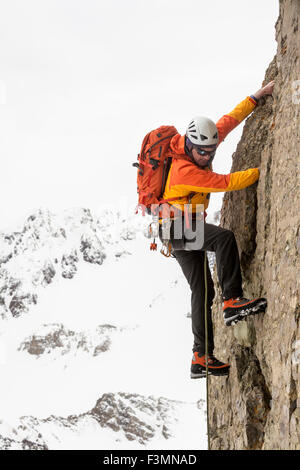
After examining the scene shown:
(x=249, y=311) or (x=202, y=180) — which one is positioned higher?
(x=202, y=180)

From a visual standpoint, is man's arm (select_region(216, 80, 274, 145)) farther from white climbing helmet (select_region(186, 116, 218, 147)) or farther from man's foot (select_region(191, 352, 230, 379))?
man's foot (select_region(191, 352, 230, 379))

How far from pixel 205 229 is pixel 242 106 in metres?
2.32

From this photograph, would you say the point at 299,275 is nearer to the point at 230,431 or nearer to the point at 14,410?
the point at 230,431

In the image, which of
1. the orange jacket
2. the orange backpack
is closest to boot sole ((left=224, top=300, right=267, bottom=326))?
the orange jacket

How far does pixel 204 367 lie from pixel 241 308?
1.59 m

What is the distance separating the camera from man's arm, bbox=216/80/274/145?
318 inches

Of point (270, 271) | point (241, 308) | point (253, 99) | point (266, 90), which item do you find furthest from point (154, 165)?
point (241, 308)

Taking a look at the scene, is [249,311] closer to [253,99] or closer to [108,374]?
[253,99]

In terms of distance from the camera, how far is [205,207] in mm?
8008

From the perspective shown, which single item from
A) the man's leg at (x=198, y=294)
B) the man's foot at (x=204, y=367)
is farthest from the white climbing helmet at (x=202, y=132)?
the man's foot at (x=204, y=367)

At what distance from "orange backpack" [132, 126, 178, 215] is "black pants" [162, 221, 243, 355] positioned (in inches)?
32.7


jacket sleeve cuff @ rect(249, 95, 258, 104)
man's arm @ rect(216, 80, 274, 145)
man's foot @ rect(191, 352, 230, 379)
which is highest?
jacket sleeve cuff @ rect(249, 95, 258, 104)

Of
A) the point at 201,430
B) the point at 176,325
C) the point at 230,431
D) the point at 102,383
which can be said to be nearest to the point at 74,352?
the point at 102,383

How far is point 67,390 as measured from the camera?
161625 mm
